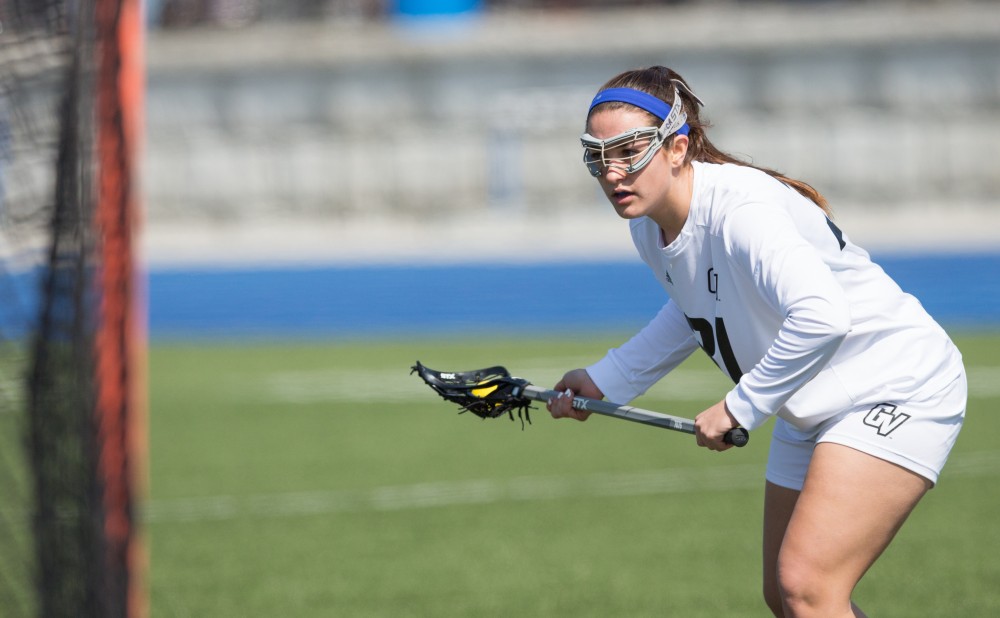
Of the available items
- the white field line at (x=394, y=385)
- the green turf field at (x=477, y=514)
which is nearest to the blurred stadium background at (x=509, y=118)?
the white field line at (x=394, y=385)

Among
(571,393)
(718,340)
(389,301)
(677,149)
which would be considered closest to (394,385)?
(389,301)

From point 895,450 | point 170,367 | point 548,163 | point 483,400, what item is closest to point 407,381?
point 170,367

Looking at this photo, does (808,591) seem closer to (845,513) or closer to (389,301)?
(845,513)

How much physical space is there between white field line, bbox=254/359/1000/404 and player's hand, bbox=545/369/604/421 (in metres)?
7.12

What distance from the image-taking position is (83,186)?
11.8ft

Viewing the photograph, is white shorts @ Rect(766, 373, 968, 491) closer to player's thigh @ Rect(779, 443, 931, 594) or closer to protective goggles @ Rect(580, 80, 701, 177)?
player's thigh @ Rect(779, 443, 931, 594)

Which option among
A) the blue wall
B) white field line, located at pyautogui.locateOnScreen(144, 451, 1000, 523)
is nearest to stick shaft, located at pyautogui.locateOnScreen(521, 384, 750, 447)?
white field line, located at pyautogui.locateOnScreen(144, 451, 1000, 523)

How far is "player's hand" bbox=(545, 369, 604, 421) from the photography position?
396cm

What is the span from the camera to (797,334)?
3.27 metres

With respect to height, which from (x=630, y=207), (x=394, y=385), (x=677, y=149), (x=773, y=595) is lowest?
(x=394, y=385)

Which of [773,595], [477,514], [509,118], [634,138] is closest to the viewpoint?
[634,138]

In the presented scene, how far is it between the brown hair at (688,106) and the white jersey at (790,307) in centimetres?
10

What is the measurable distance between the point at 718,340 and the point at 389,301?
13096 millimetres

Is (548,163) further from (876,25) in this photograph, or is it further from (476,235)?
(876,25)
